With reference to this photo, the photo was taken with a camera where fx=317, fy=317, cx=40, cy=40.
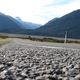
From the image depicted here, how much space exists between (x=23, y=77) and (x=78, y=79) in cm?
175

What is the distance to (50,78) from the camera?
9812 millimetres

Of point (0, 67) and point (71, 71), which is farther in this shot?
point (0, 67)

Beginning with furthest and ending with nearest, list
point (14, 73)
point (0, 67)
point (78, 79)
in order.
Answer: point (0, 67), point (14, 73), point (78, 79)

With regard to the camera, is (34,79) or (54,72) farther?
(54,72)

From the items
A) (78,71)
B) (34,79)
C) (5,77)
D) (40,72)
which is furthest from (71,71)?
(5,77)

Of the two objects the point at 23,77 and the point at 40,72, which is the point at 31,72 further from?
the point at 23,77

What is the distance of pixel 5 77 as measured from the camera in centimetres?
955

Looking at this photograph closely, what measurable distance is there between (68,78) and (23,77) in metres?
1.41

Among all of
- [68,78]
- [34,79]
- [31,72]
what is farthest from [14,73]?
[68,78]

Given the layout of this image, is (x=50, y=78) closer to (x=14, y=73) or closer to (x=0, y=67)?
(x=14, y=73)

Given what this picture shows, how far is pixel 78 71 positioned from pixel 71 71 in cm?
33

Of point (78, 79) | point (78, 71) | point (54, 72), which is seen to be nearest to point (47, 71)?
point (54, 72)

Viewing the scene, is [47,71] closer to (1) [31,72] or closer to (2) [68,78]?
(1) [31,72]

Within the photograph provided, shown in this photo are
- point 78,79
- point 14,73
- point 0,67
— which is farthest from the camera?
point 0,67
